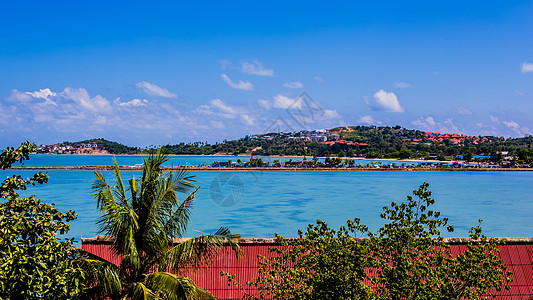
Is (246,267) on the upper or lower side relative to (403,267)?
lower

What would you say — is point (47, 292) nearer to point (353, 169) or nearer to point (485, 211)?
point (485, 211)

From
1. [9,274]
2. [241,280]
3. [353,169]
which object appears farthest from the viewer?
[353,169]

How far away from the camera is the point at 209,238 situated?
6859mm

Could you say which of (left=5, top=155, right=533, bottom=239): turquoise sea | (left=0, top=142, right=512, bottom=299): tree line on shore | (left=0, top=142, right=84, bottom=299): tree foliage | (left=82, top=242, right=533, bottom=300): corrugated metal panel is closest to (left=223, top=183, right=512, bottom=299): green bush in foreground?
(left=0, top=142, right=512, bottom=299): tree line on shore

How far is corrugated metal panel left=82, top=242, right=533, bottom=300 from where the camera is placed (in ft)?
30.9

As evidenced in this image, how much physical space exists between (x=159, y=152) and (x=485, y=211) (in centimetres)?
4443

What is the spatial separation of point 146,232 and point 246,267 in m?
3.56

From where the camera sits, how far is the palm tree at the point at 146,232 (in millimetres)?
6348

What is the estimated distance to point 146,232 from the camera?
6.75m

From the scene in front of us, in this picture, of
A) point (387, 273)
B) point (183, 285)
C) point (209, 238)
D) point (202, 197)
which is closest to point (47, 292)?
point (183, 285)

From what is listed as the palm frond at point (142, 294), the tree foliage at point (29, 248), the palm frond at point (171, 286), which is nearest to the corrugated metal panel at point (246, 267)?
the palm frond at point (171, 286)

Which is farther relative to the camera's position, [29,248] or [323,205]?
[323,205]

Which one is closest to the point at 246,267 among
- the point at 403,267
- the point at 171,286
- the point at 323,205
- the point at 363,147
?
the point at 171,286

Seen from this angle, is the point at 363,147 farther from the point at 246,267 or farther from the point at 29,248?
the point at 29,248
